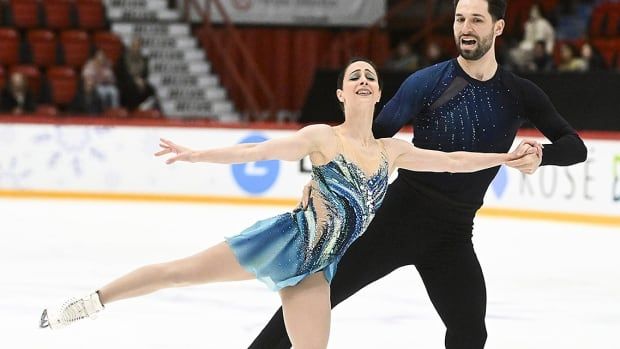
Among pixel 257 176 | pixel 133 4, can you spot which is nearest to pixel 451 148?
pixel 257 176

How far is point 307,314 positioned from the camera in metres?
3.57

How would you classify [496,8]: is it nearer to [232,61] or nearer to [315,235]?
[315,235]

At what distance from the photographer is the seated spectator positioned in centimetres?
1229

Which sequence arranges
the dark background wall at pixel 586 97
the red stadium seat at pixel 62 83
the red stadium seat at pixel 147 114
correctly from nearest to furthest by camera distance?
the dark background wall at pixel 586 97 < the red stadium seat at pixel 147 114 < the red stadium seat at pixel 62 83

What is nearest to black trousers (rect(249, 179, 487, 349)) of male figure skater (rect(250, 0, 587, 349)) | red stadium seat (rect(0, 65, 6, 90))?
male figure skater (rect(250, 0, 587, 349))

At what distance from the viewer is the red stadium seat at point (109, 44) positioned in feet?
44.5

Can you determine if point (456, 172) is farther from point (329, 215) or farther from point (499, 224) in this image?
point (499, 224)

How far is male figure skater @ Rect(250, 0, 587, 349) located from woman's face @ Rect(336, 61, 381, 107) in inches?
10.6

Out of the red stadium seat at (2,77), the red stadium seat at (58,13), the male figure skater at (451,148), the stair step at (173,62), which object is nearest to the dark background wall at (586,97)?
the stair step at (173,62)

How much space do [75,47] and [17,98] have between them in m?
1.69

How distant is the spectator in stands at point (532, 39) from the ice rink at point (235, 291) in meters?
3.58

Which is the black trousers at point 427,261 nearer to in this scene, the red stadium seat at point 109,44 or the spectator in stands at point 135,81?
the spectator in stands at point 135,81

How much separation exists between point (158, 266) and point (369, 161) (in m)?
0.80

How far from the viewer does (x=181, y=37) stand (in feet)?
48.2
